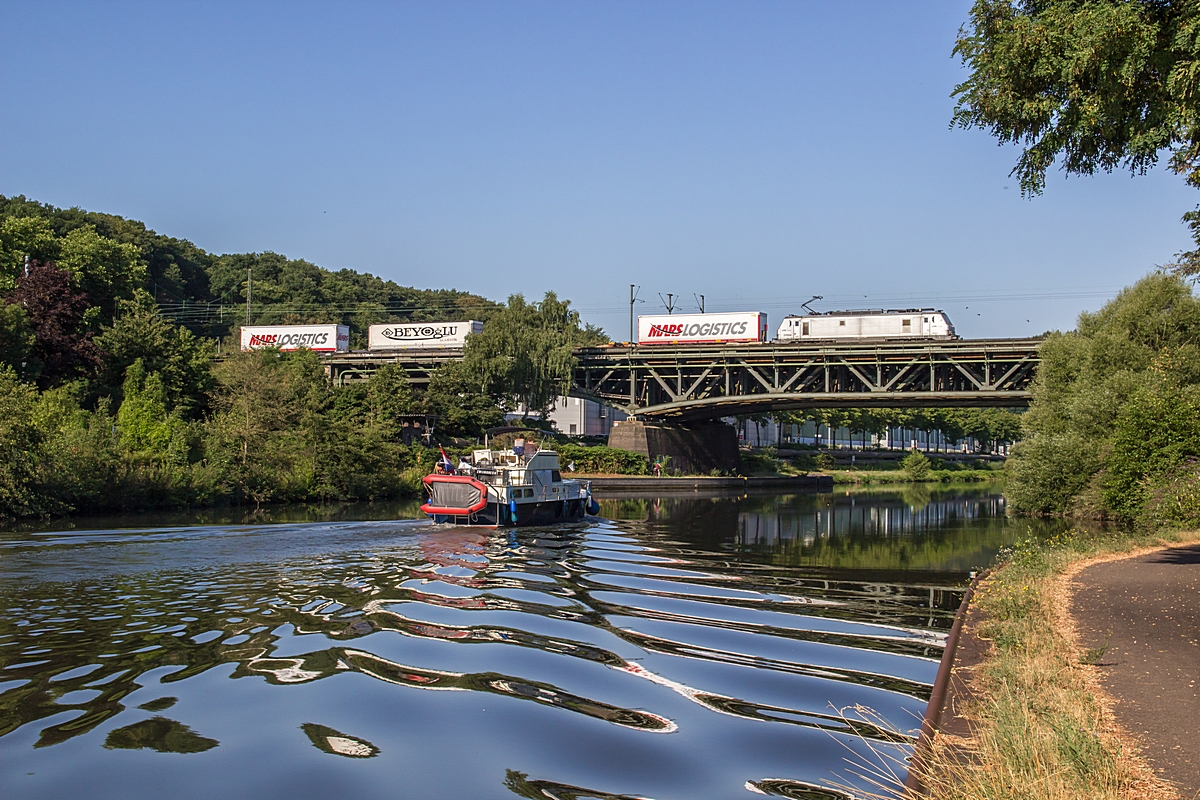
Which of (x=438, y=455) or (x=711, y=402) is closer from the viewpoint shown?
(x=438, y=455)

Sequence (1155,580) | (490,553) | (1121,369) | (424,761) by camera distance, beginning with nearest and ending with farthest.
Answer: (424,761) → (1155,580) → (490,553) → (1121,369)

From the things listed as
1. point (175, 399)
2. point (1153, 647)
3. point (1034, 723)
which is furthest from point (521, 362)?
point (1034, 723)

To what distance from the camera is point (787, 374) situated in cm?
8244

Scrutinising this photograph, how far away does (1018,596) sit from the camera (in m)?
14.6

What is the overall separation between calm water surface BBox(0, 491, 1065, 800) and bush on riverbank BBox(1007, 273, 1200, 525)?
26.7 ft

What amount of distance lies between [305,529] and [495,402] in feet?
154

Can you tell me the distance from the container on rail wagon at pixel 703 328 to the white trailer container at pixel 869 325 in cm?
236

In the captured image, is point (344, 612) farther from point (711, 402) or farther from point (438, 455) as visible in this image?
point (711, 402)

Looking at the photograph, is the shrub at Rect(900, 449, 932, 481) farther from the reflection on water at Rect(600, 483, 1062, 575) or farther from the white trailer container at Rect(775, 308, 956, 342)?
the reflection on water at Rect(600, 483, 1062, 575)

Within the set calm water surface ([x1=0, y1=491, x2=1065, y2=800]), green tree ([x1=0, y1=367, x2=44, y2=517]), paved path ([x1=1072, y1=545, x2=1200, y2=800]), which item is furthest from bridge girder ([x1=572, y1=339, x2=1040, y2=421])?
green tree ([x1=0, y1=367, x2=44, y2=517])

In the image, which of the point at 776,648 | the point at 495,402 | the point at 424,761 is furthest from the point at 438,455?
the point at 424,761

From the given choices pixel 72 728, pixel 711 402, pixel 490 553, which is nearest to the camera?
pixel 72 728

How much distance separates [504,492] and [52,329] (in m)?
36.5

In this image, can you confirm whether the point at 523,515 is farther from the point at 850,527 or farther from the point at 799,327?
the point at 799,327
